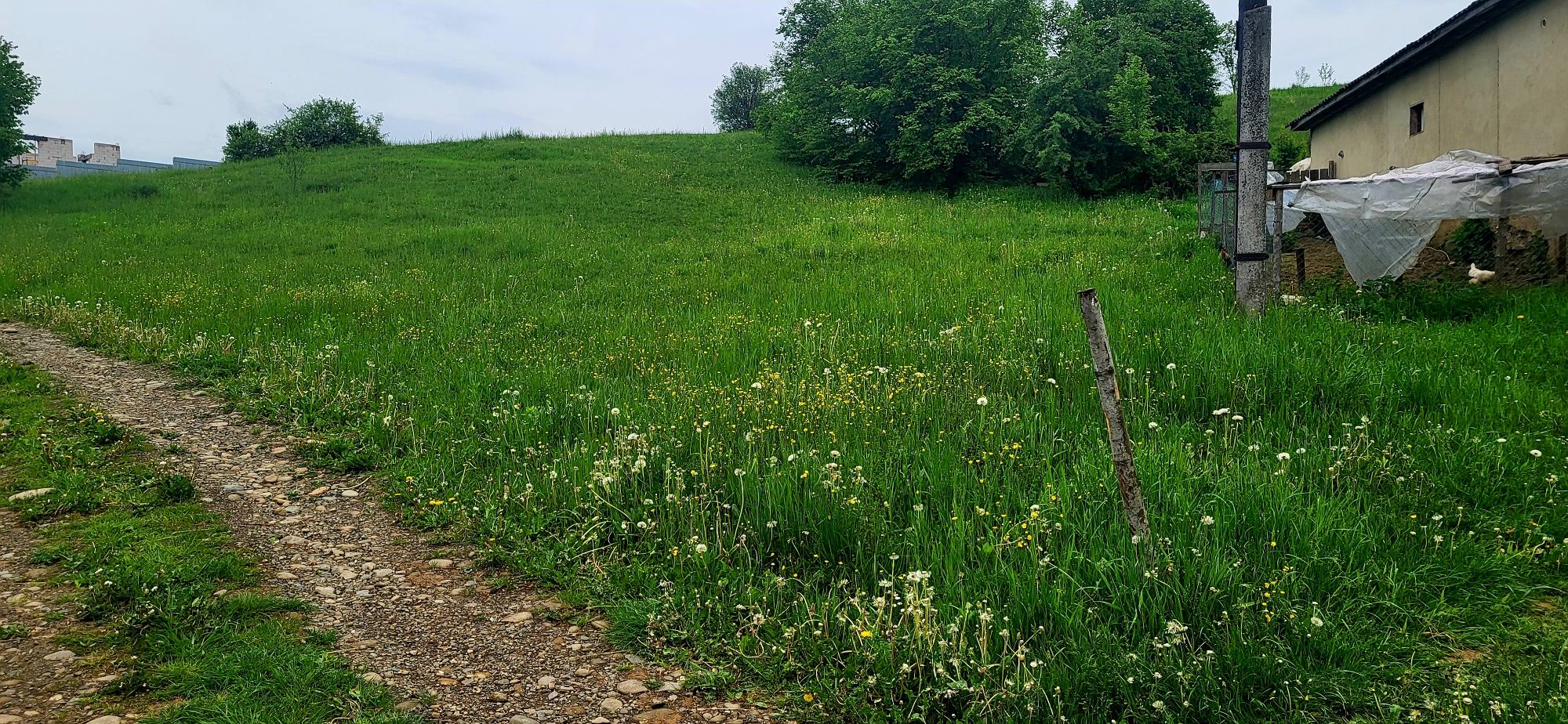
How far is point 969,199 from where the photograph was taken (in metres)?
28.0

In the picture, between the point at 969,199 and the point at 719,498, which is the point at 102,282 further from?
the point at 969,199

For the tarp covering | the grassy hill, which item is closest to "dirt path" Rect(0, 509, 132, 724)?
the tarp covering

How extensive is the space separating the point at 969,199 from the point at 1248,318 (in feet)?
64.1

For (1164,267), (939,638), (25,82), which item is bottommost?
(939,638)

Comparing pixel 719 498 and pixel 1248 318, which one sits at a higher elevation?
pixel 1248 318

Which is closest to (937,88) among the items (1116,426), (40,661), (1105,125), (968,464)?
(1105,125)

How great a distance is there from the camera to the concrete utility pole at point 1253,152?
9695mm

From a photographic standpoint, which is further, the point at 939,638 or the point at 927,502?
the point at 927,502

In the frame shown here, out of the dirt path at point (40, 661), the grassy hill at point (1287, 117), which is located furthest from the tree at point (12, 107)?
the grassy hill at point (1287, 117)

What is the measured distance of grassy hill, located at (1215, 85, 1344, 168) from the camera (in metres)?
33.7

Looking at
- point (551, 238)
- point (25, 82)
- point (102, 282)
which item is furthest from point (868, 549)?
point (25, 82)

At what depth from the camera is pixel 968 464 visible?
5551mm

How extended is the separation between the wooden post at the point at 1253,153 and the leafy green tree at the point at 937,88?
1957 cm

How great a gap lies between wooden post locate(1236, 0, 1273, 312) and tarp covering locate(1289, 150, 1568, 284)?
1714mm
